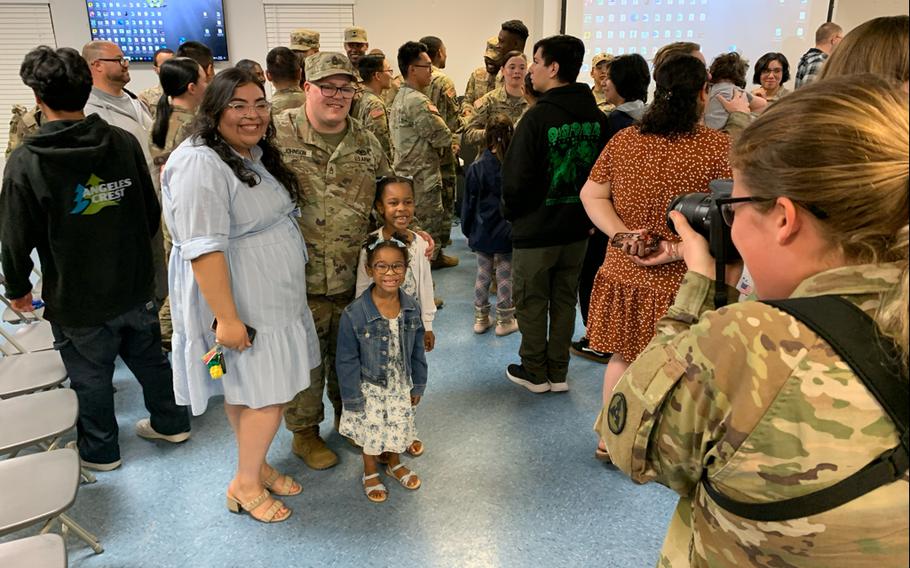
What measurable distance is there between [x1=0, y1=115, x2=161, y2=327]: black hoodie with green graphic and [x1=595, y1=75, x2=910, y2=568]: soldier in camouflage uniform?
85.9 inches

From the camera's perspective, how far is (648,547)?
1.99m

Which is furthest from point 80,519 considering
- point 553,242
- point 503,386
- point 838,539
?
point 838,539

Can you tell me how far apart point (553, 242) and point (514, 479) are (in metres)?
1.06

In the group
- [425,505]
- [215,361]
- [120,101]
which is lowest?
[425,505]

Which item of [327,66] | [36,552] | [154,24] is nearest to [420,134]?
[327,66]

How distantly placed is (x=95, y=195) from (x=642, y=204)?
2.00 metres

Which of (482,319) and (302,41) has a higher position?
(302,41)

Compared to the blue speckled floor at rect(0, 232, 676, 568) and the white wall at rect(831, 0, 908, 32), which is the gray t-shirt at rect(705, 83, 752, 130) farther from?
the white wall at rect(831, 0, 908, 32)

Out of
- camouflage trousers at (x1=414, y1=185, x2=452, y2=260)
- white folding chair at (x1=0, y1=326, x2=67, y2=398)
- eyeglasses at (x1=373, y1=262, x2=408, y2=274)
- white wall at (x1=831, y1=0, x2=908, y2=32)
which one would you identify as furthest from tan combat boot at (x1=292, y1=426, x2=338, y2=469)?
white wall at (x1=831, y1=0, x2=908, y2=32)

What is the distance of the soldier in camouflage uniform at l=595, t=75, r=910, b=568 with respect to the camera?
633mm

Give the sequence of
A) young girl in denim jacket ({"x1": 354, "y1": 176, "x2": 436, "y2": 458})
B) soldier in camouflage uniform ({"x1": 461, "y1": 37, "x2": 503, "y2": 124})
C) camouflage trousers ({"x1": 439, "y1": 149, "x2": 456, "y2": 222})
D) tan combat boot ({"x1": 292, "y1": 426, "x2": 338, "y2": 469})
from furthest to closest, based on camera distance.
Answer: soldier in camouflage uniform ({"x1": 461, "y1": 37, "x2": 503, "y2": 124}) → camouflage trousers ({"x1": 439, "y1": 149, "x2": 456, "y2": 222}) → tan combat boot ({"x1": 292, "y1": 426, "x2": 338, "y2": 469}) → young girl in denim jacket ({"x1": 354, "y1": 176, "x2": 436, "y2": 458})

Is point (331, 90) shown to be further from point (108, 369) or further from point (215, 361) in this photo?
point (108, 369)

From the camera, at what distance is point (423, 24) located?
6660mm

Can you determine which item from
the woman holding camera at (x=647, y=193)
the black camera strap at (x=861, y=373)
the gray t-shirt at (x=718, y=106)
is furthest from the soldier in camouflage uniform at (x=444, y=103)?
the black camera strap at (x=861, y=373)
